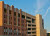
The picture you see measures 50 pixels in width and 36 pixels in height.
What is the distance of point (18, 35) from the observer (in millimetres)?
64562

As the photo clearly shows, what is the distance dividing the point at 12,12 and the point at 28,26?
56.2 ft

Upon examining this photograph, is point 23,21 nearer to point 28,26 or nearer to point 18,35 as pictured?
point 28,26

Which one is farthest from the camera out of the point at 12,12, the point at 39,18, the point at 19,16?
the point at 39,18

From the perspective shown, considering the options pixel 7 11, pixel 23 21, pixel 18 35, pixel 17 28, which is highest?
pixel 7 11

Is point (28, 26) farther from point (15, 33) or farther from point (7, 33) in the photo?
point (7, 33)

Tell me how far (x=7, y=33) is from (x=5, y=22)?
6.00 meters

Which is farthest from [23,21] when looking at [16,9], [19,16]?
[16,9]

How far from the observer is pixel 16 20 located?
6506cm

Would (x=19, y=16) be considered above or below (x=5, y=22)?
above

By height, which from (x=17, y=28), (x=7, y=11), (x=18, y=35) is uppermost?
(x=7, y=11)

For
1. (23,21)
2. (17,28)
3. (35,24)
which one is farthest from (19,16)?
(35,24)

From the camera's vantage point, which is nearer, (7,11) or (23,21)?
(7,11)

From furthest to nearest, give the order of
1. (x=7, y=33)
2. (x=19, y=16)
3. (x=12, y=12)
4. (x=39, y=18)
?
(x=39, y=18), (x=19, y=16), (x=12, y=12), (x=7, y=33)

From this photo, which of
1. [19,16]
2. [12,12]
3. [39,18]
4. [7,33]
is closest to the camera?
[7,33]
